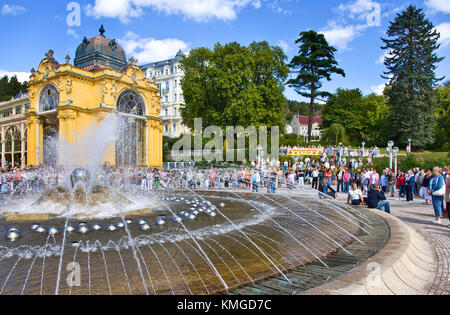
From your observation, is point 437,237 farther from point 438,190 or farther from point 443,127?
point 443,127

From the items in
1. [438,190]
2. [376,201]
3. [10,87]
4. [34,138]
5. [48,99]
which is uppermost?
[10,87]

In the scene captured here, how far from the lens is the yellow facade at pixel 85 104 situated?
33312 millimetres

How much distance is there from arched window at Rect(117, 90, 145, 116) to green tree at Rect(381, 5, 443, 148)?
3799 cm

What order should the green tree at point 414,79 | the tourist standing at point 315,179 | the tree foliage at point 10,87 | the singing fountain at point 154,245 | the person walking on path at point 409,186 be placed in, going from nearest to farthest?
the singing fountain at point 154,245, the person walking on path at point 409,186, the tourist standing at point 315,179, the green tree at point 414,79, the tree foliage at point 10,87

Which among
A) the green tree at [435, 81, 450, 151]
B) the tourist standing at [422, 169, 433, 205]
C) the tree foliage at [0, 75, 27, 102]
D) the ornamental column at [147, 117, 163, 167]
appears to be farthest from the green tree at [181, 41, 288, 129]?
the tree foliage at [0, 75, 27, 102]

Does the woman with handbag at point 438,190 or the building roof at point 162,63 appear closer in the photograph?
the woman with handbag at point 438,190

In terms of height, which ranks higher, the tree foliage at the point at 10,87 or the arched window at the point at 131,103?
the tree foliage at the point at 10,87

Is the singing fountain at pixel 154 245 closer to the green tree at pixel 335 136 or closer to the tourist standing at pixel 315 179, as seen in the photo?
the tourist standing at pixel 315 179

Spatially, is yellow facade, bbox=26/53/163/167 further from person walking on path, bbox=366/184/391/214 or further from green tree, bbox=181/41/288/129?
person walking on path, bbox=366/184/391/214

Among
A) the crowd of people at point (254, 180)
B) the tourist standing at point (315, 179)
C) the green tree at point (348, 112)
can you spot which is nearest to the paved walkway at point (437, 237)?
the crowd of people at point (254, 180)

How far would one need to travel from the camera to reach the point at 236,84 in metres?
37.6

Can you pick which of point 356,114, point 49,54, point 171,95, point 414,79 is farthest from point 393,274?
point 171,95

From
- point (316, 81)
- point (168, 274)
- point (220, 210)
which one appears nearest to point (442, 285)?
point (168, 274)

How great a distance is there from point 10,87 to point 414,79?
87804 millimetres
